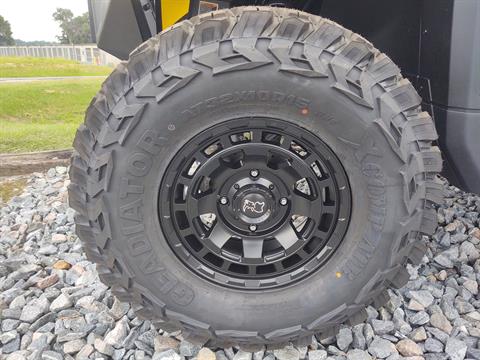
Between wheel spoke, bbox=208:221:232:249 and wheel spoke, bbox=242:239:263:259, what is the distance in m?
0.08

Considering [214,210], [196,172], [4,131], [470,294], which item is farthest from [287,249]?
[4,131]

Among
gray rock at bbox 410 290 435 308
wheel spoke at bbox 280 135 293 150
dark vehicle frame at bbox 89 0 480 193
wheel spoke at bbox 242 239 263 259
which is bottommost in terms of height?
gray rock at bbox 410 290 435 308

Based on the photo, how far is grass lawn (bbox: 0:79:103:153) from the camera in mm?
5262

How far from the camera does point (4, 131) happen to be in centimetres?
560

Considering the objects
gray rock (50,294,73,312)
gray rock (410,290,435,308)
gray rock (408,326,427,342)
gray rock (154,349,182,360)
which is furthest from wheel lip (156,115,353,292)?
gray rock (50,294,73,312)

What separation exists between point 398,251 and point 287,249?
1.45ft

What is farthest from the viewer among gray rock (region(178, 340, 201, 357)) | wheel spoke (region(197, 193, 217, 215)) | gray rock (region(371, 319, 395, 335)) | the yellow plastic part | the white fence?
the white fence

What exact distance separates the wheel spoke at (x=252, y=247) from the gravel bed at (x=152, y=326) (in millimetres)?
447

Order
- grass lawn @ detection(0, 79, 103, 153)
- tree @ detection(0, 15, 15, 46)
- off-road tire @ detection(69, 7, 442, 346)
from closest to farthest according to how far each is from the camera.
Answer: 1. off-road tire @ detection(69, 7, 442, 346)
2. grass lawn @ detection(0, 79, 103, 153)
3. tree @ detection(0, 15, 15, 46)

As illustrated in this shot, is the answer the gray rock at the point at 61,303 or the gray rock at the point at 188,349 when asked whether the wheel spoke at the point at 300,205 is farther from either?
the gray rock at the point at 61,303

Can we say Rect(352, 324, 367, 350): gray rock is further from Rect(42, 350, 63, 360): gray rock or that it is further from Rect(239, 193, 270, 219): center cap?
Rect(42, 350, 63, 360): gray rock

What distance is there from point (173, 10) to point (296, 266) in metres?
1.46

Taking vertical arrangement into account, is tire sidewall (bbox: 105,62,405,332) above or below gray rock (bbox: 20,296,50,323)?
above

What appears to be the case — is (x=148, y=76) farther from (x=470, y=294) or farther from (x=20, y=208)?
(x=20, y=208)
